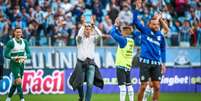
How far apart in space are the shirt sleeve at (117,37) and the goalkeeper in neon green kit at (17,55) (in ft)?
9.34

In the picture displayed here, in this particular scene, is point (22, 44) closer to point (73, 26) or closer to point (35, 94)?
point (35, 94)

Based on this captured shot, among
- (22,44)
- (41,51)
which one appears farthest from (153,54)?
(41,51)

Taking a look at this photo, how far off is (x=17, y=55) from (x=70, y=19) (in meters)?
11.0

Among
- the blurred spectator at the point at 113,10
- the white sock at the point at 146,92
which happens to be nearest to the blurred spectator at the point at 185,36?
the blurred spectator at the point at 113,10

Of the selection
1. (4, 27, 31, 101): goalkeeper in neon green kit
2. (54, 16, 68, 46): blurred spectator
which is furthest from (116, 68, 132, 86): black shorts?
(54, 16, 68, 46): blurred spectator

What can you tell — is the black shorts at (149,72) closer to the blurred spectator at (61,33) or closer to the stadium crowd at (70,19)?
the stadium crowd at (70,19)

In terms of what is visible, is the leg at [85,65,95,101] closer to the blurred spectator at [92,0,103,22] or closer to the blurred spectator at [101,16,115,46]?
the blurred spectator at [101,16,115,46]

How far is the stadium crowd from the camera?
3017 cm

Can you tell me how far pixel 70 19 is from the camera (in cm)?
3131

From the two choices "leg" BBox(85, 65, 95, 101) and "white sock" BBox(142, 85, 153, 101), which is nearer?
"leg" BBox(85, 65, 95, 101)

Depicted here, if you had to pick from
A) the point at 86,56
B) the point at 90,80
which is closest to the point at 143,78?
the point at 90,80

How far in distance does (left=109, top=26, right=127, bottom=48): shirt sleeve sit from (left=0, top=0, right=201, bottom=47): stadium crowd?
978 centimetres

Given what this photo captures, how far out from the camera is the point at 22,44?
67.2ft

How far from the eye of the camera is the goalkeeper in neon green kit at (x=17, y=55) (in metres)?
20.2
